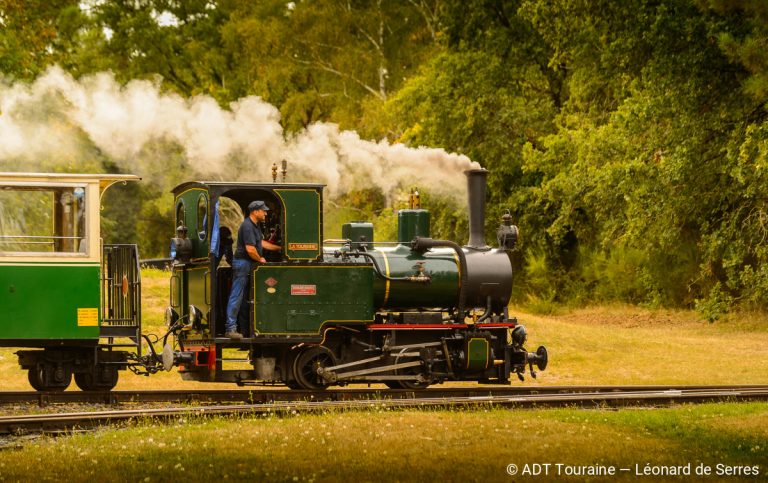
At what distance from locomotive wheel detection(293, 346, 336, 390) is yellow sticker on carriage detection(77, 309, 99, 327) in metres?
2.48

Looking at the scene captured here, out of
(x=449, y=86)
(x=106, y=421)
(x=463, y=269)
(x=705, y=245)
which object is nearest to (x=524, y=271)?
(x=449, y=86)

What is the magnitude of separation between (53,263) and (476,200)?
531cm

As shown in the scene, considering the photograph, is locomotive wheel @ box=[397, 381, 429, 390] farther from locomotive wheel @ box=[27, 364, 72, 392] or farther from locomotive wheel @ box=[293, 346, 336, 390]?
locomotive wheel @ box=[27, 364, 72, 392]

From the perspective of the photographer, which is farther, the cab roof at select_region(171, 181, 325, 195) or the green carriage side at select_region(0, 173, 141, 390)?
the green carriage side at select_region(0, 173, 141, 390)

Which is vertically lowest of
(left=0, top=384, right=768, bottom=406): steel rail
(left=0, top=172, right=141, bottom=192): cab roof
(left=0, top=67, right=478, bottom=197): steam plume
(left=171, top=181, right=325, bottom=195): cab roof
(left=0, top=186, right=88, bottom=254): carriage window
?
(left=0, top=384, right=768, bottom=406): steel rail

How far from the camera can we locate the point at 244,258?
48.5 feet

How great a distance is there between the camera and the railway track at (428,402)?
12.7 metres

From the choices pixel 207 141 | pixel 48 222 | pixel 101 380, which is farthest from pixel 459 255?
pixel 207 141

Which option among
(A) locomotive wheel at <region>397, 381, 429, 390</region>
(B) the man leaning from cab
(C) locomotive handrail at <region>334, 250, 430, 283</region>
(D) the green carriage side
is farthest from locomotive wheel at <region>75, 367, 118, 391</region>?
(A) locomotive wheel at <region>397, 381, 429, 390</region>

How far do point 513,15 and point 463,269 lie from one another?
828 inches

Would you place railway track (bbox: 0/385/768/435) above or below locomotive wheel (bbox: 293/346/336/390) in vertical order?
below

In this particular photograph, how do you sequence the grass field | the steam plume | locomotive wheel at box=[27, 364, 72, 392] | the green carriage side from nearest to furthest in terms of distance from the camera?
the grass field → the green carriage side → locomotive wheel at box=[27, 364, 72, 392] → the steam plume

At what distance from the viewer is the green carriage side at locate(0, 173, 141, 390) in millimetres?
14828

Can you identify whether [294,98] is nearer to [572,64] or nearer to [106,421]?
[572,64]
